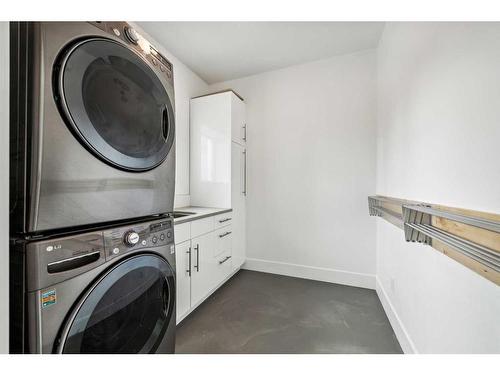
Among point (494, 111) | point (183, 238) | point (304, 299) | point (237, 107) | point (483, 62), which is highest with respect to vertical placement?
point (237, 107)

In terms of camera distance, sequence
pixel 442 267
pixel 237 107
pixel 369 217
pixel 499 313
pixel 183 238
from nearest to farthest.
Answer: pixel 499 313 → pixel 442 267 → pixel 183 238 → pixel 369 217 → pixel 237 107

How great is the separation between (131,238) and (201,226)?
971 millimetres

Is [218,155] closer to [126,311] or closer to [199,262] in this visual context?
[199,262]

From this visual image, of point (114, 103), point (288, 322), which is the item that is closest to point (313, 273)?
point (288, 322)

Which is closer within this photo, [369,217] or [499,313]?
[499,313]

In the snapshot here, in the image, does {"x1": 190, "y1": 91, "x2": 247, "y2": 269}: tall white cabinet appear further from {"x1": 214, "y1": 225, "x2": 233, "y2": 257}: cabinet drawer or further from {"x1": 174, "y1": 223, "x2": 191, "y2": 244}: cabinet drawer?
{"x1": 174, "y1": 223, "x2": 191, "y2": 244}: cabinet drawer

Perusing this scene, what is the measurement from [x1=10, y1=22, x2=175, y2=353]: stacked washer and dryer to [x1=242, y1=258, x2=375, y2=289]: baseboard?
1746 mm

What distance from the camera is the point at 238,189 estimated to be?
2.49 m

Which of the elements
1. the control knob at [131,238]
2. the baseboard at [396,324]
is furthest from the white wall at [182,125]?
the baseboard at [396,324]

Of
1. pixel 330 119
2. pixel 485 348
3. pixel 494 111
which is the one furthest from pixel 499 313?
pixel 330 119

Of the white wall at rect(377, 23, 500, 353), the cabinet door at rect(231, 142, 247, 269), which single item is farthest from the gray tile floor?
the cabinet door at rect(231, 142, 247, 269)

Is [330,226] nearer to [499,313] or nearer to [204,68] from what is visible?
[499,313]

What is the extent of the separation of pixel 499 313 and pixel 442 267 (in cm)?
33

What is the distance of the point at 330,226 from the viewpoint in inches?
92.7
